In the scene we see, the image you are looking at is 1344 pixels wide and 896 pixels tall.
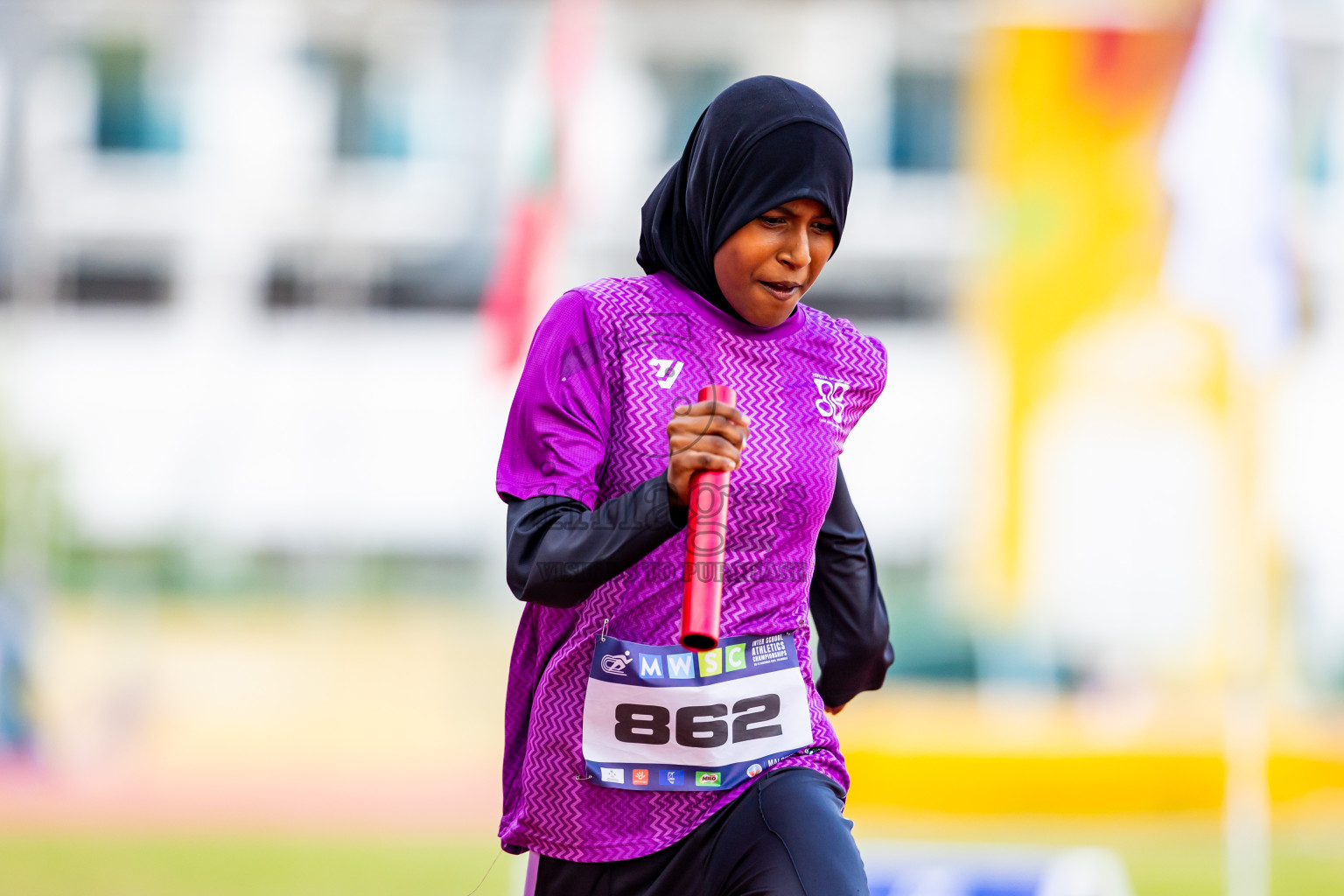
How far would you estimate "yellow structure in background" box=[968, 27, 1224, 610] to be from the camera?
12.5 metres

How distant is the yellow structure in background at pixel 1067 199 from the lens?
12477 mm

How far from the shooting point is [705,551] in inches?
76.4

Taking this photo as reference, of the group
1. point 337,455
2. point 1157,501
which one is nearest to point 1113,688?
point 1157,501

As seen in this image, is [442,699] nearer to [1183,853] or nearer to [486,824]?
[486,824]

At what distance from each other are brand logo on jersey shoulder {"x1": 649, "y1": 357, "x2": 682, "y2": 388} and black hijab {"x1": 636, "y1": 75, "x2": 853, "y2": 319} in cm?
15

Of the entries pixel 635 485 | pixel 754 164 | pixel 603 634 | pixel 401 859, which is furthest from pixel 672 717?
pixel 401 859

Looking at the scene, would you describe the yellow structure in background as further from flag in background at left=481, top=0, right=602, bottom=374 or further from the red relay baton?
the red relay baton

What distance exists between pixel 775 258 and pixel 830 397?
0.26 metres

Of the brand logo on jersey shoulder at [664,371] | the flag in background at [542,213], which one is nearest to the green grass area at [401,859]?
the flag in background at [542,213]

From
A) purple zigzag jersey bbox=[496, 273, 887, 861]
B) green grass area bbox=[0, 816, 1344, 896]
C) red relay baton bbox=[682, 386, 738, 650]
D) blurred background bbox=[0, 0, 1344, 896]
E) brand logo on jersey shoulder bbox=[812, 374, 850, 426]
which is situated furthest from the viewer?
blurred background bbox=[0, 0, 1344, 896]

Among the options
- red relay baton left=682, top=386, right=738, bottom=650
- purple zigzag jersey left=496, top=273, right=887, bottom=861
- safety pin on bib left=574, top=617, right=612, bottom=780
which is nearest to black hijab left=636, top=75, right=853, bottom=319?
purple zigzag jersey left=496, top=273, right=887, bottom=861

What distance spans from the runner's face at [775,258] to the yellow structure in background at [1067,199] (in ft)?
33.4

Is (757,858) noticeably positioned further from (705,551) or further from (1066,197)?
(1066,197)

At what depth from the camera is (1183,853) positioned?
9992 mm
